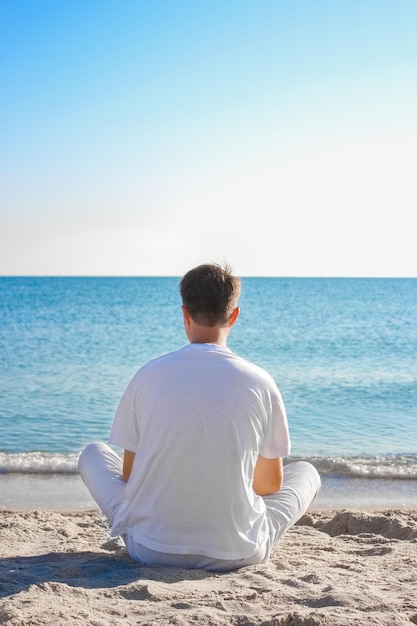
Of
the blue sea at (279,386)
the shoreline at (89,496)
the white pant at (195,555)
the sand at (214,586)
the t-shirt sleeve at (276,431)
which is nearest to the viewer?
the sand at (214,586)

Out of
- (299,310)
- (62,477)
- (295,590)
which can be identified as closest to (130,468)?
(295,590)

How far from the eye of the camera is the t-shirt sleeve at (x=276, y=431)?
10.4 feet

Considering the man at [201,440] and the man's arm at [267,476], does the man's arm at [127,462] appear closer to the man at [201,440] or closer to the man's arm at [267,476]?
the man at [201,440]

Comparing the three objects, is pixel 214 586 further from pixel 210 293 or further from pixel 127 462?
pixel 210 293

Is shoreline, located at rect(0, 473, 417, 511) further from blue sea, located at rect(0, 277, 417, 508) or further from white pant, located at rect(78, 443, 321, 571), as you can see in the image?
white pant, located at rect(78, 443, 321, 571)

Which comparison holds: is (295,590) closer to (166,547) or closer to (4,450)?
(166,547)

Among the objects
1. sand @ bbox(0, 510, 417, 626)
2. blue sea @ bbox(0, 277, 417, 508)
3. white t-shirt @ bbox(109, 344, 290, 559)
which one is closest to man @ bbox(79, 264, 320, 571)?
white t-shirt @ bbox(109, 344, 290, 559)

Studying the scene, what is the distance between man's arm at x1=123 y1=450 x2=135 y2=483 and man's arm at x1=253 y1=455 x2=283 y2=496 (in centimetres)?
61

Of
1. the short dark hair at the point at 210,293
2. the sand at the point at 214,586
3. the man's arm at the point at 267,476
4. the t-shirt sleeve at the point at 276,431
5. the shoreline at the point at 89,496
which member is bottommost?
the shoreline at the point at 89,496

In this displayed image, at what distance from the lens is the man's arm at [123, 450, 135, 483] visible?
332cm

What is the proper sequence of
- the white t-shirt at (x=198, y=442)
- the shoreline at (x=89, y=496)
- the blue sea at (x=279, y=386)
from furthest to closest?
1. the blue sea at (x=279, y=386)
2. the shoreline at (x=89, y=496)
3. the white t-shirt at (x=198, y=442)

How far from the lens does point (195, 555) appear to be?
3.26 meters

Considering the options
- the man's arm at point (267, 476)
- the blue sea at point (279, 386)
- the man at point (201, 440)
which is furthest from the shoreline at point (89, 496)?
the man at point (201, 440)

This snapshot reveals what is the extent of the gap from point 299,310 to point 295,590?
133 ft
